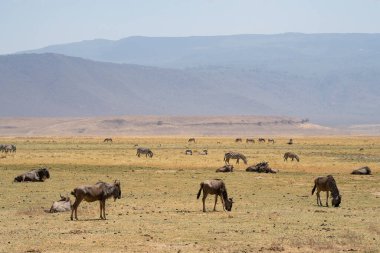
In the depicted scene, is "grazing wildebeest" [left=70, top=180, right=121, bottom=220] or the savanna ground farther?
"grazing wildebeest" [left=70, top=180, right=121, bottom=220]

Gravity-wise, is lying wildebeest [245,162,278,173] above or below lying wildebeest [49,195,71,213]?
above

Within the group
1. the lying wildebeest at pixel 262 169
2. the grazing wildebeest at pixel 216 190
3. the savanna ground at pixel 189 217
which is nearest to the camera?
the savanna ground at pixel 189 217

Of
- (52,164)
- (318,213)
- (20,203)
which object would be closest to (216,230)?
(318,213)

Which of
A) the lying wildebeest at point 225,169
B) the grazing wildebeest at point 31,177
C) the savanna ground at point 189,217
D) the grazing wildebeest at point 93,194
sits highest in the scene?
the lying wildebeest at point 225,169

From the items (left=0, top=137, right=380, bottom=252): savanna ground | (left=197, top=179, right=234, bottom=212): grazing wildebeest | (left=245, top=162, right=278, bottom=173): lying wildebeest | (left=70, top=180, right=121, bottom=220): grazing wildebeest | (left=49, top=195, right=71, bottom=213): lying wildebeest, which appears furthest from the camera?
(left=245, top=162, right=278, bottom=173): lying wildebeest

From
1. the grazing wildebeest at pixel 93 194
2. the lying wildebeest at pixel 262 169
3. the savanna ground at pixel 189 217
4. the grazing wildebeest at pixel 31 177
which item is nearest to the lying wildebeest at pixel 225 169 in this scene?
the savanna ground at pixel 189 217

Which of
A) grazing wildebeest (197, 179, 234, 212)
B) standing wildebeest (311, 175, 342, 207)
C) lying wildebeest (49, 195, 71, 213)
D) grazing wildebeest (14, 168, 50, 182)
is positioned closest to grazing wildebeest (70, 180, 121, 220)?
lying wildebeest (49, 195, 71, 213)

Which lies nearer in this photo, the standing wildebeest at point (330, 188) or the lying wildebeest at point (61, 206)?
the lying wildebeest at point (61, 206)

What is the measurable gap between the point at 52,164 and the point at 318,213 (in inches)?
1103

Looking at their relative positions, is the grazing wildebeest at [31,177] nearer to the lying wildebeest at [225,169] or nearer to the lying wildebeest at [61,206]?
the lying wildebeest at [61,206]

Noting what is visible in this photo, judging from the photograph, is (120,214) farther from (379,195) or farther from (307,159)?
(307,159)

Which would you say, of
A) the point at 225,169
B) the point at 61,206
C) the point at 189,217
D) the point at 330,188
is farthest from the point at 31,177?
the point at 330,188

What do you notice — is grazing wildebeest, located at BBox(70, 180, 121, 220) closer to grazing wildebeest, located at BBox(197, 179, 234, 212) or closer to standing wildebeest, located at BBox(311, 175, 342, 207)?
grazing wildebeest, located at BBox(197, 179, 234, 212)

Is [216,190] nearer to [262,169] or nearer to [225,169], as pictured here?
[225,169]
